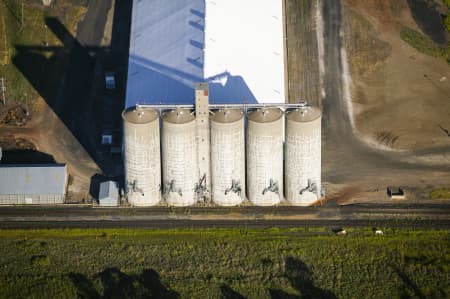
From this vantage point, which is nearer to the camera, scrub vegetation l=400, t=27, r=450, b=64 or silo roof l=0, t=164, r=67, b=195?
silo roof l=0, t=164, r=67, b=195

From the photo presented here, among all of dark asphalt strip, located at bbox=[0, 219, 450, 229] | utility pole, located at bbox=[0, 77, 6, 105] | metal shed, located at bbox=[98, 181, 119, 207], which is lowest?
dark asphalt strip, located at bbox=[0, 219, 450, 229]

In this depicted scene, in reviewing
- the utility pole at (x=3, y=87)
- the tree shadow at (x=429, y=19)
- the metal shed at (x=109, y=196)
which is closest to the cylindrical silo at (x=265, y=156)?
the metal shed at (x=109, y=196)

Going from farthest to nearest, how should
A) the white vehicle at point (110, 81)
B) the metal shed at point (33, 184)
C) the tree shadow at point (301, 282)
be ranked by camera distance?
the white vehicle at point (110, 81) < the metal shed at point (33, 184) < the tree shadow at point (301, 282)

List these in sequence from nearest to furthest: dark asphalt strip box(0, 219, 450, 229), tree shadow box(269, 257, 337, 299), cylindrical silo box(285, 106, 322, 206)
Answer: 1. tree shadow box(269, 257, 337, 299)
2. cylindrical silo box(285, 106, 322, 206)
3. dark asphalt strip box(0, 219, 450, 229)

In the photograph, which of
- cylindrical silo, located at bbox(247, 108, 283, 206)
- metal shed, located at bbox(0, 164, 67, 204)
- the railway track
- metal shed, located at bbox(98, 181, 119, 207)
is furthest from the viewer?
metal shed, located at bbox(0, 164, 67, 204)

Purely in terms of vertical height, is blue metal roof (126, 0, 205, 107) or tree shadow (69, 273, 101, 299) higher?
blue metal roof (126, 0, 205, 107)

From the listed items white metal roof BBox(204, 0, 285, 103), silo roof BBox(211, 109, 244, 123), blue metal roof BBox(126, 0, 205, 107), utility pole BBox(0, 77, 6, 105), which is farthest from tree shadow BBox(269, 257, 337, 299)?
utility pole BBox(0, 77, 6, 105)

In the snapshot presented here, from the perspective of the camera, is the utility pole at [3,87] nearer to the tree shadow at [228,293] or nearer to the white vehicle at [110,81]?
the white vehicle at [110,81]

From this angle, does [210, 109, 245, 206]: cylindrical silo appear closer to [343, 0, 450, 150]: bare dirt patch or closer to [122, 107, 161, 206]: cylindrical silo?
[122, 107, 161, 206]: cylindrical silo
